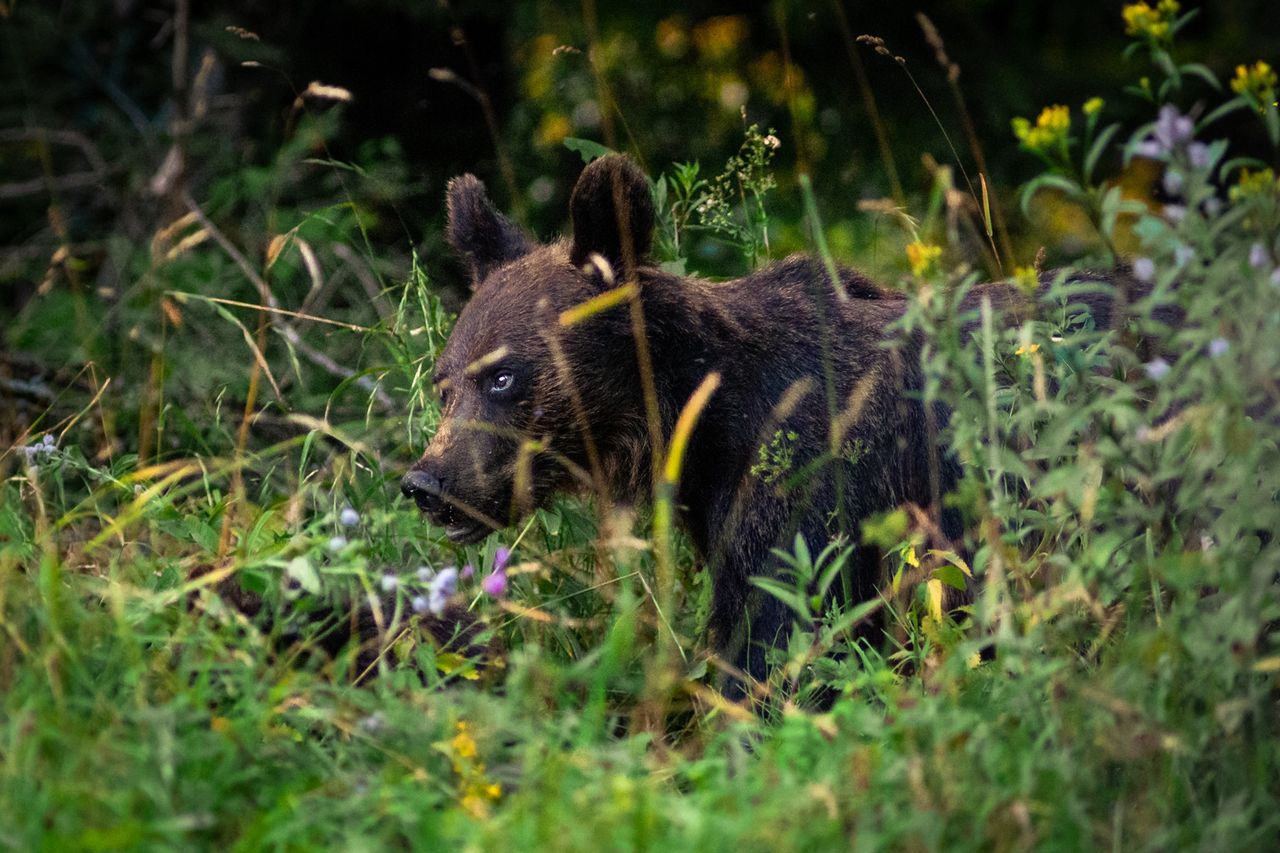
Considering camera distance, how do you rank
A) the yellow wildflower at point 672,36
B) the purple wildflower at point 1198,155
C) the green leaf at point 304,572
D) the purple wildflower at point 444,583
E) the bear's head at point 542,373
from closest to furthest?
1. the purple wildflower at point 1198,155
2. the green leaf at point 304,572
3. the purple wildflower at point 444,583
4. the bear's head at point 542,373
5. the yellow wildflower at point 672,36

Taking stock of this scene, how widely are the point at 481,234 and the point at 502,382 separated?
0.66 m

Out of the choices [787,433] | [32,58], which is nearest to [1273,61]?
[787,433]

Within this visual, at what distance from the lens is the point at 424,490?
153 inches

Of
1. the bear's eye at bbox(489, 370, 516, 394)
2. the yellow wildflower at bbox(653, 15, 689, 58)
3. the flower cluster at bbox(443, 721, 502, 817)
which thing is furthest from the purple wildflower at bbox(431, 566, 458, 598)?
the yellow wildflower at bbox(653, 15, 689, 58)

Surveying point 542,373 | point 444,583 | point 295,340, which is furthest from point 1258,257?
point 295,340

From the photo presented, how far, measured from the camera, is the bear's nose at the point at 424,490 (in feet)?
12.7

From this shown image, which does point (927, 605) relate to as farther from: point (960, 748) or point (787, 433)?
point (960, 748)

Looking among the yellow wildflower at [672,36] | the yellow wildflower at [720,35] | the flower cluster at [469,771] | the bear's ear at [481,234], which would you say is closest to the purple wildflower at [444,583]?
the flower cluster at [469,771]

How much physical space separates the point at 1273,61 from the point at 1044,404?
16.9ft

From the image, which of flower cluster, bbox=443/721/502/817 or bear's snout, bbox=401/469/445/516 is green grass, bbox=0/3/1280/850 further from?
bear's snout, bbox=401/469/445/516

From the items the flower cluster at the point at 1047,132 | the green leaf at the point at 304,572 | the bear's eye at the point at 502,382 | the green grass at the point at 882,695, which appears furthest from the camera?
the bear's eye at the point at 502,382

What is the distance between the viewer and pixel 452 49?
24.7 feet

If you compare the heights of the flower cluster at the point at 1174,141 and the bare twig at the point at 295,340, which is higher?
the flower cluster at the point at 1174,141

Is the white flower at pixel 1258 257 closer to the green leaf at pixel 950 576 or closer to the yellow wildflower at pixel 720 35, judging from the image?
the green leaf at pixel 950 576
